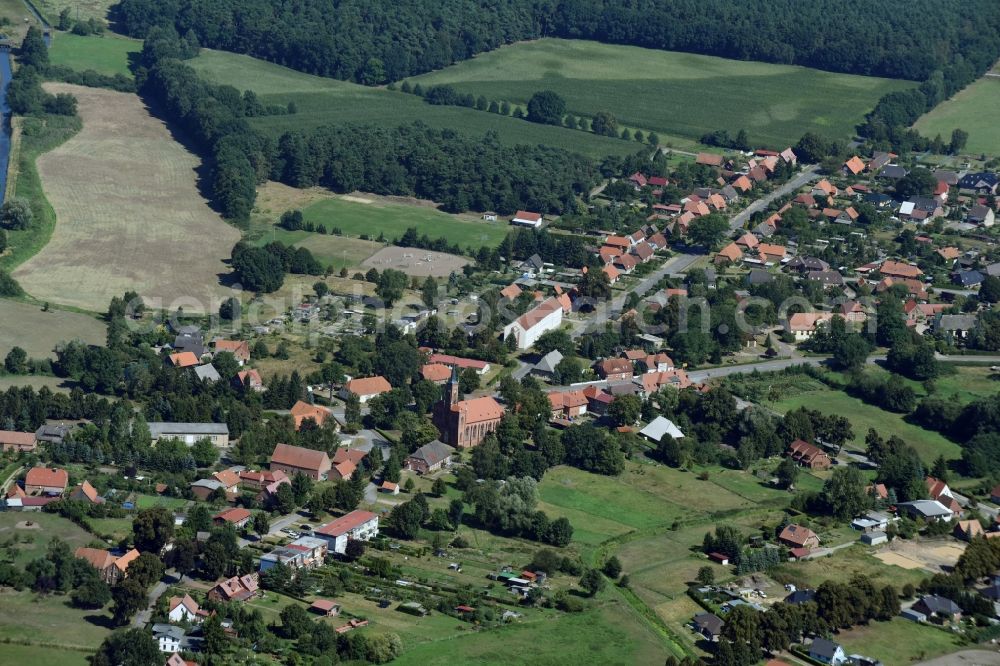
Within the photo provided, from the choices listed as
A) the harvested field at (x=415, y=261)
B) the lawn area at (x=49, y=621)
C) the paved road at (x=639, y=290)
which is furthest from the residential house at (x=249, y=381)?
the lawn area at (x=49, y=621)

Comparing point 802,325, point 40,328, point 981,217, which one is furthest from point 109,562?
point 981,217

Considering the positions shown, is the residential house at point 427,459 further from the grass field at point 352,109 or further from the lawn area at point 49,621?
the grass field at point 352,109

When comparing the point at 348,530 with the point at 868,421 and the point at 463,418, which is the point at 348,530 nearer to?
the point at 463,418

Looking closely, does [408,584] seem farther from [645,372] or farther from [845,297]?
[845,297]

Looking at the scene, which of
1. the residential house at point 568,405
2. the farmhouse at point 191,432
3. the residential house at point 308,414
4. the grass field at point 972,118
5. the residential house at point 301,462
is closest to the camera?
the residential house at point 301,462

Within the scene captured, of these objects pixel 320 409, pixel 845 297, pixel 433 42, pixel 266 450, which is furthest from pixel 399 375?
pixel 433 42

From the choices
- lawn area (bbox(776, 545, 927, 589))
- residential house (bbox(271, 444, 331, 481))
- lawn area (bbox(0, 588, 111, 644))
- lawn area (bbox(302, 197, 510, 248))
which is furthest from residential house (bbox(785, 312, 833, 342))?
lawn area (bbox(0, 588, 111, 644))
